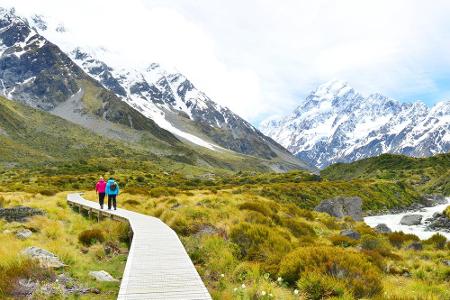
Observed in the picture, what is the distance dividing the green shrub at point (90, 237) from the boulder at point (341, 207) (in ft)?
114

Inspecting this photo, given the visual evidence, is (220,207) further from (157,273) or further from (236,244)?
(157,273)

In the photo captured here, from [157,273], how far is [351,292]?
5.44 m

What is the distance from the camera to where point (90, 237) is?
21078mm

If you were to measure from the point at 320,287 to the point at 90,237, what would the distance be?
12639mm

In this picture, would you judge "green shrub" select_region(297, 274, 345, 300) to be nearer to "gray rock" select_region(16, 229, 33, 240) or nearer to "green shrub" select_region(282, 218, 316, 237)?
"gray rock" select_region(16, 229, 33, 240)

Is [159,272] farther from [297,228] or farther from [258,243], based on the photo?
[297,228]

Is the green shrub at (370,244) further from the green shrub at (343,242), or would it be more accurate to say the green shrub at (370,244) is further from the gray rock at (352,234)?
the gray rock at (352,234)

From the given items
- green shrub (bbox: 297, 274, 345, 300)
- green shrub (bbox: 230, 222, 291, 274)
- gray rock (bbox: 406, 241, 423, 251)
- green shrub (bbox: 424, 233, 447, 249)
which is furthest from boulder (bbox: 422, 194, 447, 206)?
green shrub (bbox: 297, 274, 345, 300)

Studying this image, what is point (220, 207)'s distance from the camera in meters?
29.3

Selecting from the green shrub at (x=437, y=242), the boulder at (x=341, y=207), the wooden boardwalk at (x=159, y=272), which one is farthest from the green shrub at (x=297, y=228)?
the boulder at (x=341, y=207)

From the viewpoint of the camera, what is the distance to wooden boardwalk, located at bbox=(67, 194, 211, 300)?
1102cm

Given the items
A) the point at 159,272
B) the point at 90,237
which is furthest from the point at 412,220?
the point at 159,272

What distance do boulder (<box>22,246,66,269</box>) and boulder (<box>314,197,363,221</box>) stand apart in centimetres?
4002

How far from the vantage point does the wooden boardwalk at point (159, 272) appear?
36.2ft
